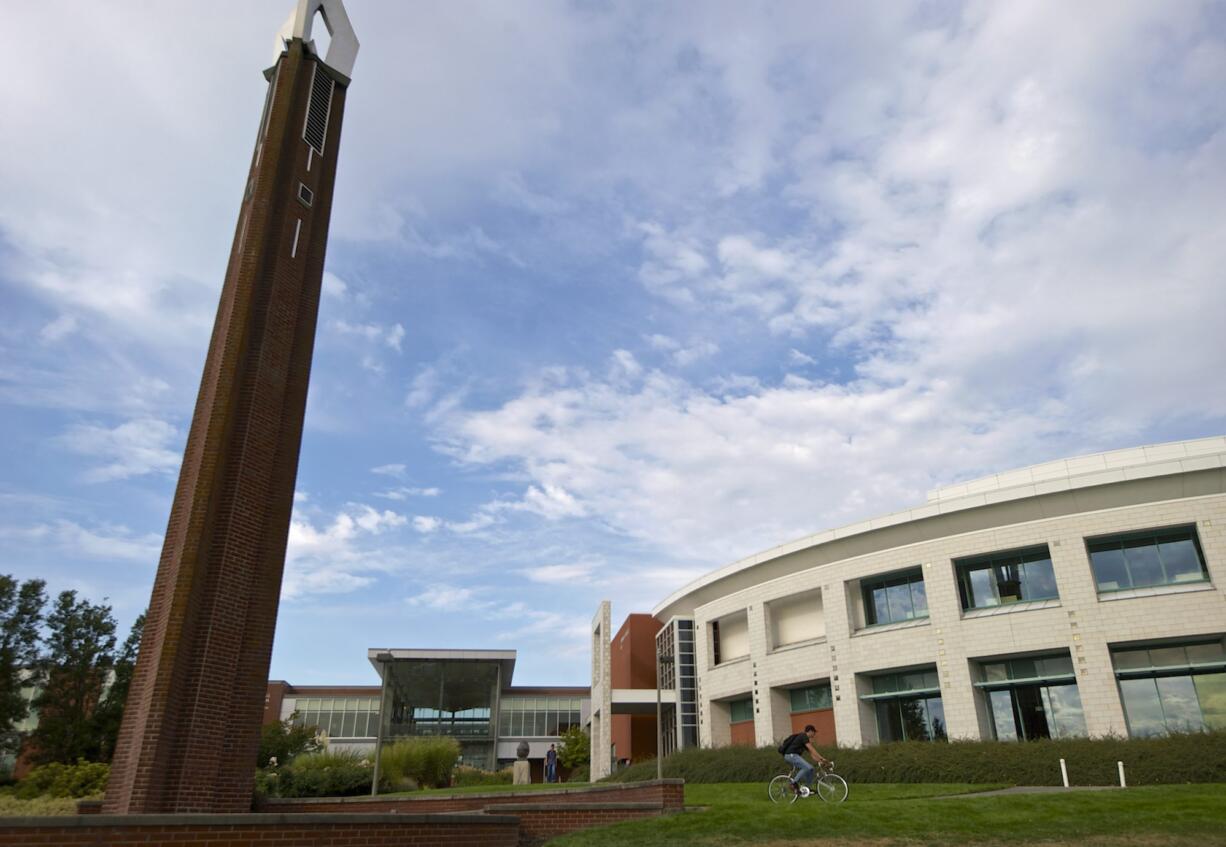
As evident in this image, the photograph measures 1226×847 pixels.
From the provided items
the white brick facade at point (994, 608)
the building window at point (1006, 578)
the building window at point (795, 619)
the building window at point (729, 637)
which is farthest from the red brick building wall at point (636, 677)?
the building window at point (1006, 578)

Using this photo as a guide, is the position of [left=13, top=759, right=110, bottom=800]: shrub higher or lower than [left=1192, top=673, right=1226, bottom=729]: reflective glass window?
lower

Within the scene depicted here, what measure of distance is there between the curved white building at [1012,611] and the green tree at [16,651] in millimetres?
34389

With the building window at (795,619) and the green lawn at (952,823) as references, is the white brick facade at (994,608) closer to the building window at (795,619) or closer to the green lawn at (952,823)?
the building window at (795,619)

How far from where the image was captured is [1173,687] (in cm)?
2825

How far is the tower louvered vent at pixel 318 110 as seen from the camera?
21.8m

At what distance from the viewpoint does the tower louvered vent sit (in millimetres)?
21750

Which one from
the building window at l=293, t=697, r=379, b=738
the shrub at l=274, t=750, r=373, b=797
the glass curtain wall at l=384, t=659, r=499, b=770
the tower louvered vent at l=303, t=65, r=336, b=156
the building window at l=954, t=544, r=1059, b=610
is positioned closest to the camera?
the tower louvered vent at l=303, t=65, r=336, b=156

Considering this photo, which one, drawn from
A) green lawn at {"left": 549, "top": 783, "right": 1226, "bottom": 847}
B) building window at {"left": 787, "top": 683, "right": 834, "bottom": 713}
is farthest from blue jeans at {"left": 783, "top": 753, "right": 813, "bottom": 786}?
building window at {"left": 787, "top": 683, "right": 834, "bottom": 713}

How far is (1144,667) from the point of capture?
2883 centimetres

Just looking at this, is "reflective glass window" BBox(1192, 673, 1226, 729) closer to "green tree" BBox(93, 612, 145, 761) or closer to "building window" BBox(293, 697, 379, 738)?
"green tree" BBox(93, 612, 145, 761)

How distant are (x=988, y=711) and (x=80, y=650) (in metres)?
42.0

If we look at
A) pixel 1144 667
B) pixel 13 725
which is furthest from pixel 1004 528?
pixel 13 725

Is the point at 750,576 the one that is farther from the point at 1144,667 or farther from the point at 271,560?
the point at 271,560

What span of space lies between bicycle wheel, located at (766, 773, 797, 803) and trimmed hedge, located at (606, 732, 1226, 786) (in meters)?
10.6
